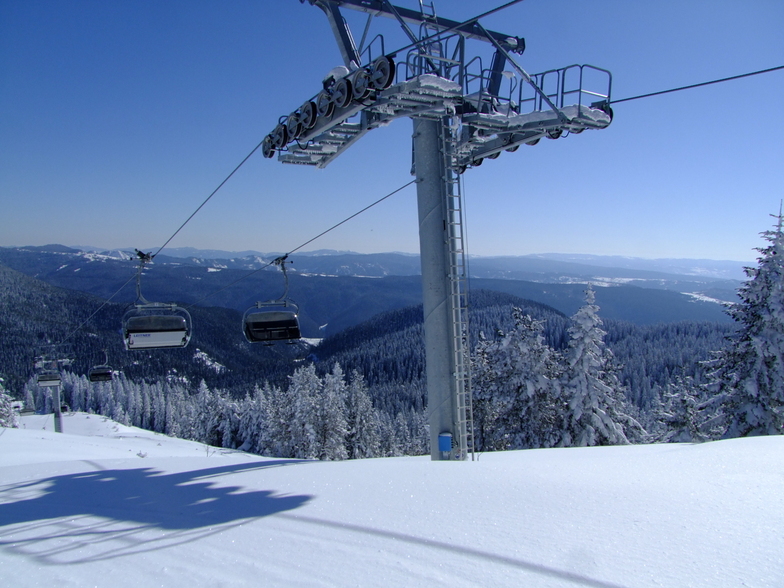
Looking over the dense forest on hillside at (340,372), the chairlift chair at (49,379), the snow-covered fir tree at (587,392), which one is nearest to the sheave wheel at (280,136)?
the snow-covered fir tree at (587,392)

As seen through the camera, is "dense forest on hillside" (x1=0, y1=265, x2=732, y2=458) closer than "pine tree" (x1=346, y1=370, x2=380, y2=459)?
No

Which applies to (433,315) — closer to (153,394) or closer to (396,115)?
(396,115)

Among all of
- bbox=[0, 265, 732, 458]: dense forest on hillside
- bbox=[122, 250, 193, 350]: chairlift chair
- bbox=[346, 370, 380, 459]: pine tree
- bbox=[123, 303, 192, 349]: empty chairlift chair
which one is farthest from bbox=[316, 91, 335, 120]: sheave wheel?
bbox=[346, 370, 380, 459]: pine tree

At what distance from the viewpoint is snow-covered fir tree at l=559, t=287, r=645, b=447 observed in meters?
23.0

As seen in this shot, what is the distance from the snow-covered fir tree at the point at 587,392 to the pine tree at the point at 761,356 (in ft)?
15.7

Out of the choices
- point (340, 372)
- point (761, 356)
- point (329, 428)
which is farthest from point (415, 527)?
point (340, 372)

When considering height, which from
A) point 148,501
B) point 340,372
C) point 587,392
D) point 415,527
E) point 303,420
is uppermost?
point 415,527

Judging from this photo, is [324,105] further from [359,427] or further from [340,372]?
[340,372]

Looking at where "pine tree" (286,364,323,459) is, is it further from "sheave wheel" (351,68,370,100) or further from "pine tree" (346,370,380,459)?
"sheave wheel" (351,68,370,100)

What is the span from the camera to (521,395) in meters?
24.0

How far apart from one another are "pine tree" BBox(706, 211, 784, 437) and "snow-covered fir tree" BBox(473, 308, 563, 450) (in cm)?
718

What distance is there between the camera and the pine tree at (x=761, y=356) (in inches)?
752

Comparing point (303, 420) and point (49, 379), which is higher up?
point (49, 379)

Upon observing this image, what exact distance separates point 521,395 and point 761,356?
977cm
